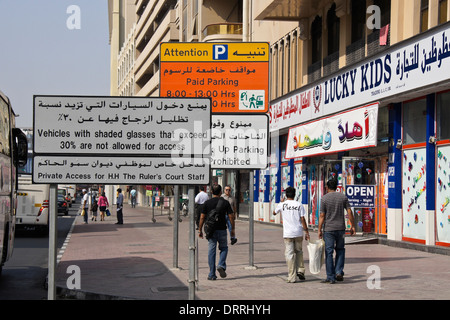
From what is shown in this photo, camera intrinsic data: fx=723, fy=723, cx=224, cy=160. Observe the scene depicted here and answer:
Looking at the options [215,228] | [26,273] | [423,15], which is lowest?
[26,273]

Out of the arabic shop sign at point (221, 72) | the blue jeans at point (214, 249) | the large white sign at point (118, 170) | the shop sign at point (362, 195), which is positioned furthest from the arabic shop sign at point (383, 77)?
the large white sign at point (118, 170)

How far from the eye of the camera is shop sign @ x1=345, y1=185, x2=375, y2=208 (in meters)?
20.3

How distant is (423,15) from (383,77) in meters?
2.01

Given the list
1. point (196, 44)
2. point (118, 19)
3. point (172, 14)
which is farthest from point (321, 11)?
point (118, 19)

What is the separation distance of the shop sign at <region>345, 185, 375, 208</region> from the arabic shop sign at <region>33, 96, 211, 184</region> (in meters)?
13.0

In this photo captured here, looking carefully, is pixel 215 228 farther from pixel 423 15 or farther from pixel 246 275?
pixel 423 15

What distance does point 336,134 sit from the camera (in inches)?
920

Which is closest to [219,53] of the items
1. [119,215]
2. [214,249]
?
[214,249]

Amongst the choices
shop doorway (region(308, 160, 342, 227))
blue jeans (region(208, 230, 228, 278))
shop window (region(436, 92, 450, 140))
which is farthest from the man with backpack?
shop doorway (region(308, 160, 342, 227))

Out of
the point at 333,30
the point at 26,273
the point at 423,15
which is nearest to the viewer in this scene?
the point at 26,273

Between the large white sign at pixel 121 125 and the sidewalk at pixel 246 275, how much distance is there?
3.12 m

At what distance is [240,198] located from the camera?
3978 centimetres

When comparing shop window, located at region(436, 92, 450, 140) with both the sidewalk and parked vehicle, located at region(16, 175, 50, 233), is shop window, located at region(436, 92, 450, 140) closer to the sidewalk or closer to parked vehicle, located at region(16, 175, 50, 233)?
the sidewalk
